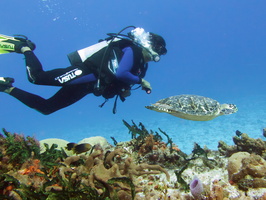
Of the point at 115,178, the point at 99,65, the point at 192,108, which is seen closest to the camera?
the point at 115,178

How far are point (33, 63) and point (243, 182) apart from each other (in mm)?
6147

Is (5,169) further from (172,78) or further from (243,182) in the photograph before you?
(172,78)

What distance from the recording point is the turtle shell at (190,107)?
454cm

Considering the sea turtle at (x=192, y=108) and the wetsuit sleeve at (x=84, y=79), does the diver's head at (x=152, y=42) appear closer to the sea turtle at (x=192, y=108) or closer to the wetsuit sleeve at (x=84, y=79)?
the sea turtle at (x=192, y=108)

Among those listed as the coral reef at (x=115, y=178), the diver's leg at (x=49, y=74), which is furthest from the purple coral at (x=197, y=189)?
the diver's leg at (x=49, y=74)

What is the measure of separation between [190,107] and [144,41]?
8.46 feet

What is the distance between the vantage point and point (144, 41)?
5730mm

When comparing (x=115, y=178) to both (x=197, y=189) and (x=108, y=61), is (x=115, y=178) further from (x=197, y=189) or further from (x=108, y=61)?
(x=108, y=61)

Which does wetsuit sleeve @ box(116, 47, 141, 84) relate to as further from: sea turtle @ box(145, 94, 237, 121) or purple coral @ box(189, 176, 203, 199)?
purple coral @ box(189, 176, 203, 199)

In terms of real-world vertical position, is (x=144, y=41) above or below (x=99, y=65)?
above

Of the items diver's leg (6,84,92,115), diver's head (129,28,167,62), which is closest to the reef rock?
diver's head (129,28,167,62)

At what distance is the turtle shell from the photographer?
4.54 metres

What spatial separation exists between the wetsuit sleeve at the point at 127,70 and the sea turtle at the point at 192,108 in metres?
1.01

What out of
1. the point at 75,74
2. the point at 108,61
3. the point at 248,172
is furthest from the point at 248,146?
the point at 75,74
